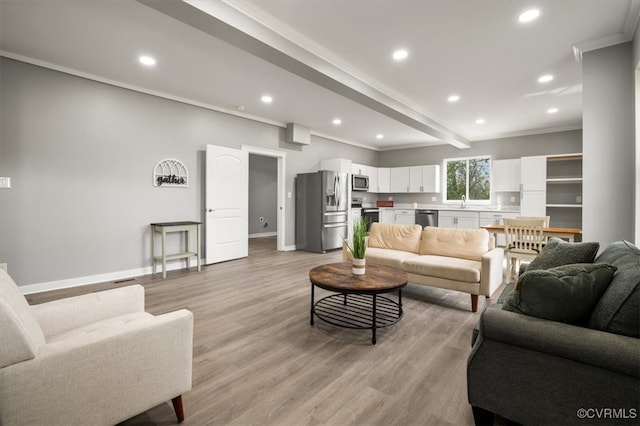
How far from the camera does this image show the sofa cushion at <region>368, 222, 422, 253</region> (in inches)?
158

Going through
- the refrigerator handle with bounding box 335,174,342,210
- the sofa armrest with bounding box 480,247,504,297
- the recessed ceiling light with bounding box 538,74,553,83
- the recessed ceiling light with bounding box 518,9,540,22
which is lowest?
the sofa armrest with bounding box 480,247,504,297

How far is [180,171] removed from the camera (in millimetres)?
4891

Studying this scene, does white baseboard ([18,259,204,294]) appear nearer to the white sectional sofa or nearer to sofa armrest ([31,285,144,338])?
sofa armrest ([31,285,144,338])

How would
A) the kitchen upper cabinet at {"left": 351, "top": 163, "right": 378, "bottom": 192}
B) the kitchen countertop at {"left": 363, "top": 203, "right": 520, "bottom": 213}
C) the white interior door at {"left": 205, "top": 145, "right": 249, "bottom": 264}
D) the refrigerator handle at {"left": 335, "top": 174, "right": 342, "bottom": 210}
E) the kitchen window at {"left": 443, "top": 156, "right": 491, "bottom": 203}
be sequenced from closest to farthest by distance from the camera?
the white interior door at {"left": 205, "top": 145, "right": 249, "bottom": 264} < the refrigerator handle at {"left": 335, "top": 174, "right": 342, "bottom": 210} < the kitchen countertop at {"left": 363, "top": 203, "right": 520, "bottom": 213} < the kitchen window at {"left": 443, "top": 156, "right": 491, "bottom": 203} < the kitchen upper cabinet at {"left": 351, "top": 163, "right": 378, "bottom": 192}

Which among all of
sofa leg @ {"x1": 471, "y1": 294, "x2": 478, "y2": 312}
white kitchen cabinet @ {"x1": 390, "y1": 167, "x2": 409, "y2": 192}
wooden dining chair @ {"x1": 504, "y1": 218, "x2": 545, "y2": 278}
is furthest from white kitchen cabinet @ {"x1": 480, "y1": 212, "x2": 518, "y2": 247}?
sofa leg @ {"x1": 471, "y1": 294, "x2": 478, "y2": 312}

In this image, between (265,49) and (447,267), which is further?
(447,267)

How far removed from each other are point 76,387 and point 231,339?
135 centimetres

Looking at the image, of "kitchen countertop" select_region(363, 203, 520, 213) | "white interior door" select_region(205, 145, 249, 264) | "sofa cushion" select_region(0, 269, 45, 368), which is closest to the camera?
"sofa cushion" select_region(0, 269, 45, 368)

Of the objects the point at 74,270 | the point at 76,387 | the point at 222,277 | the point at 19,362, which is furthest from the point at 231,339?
the point at 74,270

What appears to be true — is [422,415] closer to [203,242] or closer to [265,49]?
[265,49]

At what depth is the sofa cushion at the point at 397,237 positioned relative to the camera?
4004mm

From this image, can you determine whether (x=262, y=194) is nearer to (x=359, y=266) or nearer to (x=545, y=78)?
(x=359, y=266)

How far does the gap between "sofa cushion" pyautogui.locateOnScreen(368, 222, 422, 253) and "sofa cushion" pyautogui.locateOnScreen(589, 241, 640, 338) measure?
258 cm

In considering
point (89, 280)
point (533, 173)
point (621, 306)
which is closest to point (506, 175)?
point (533, 173)
